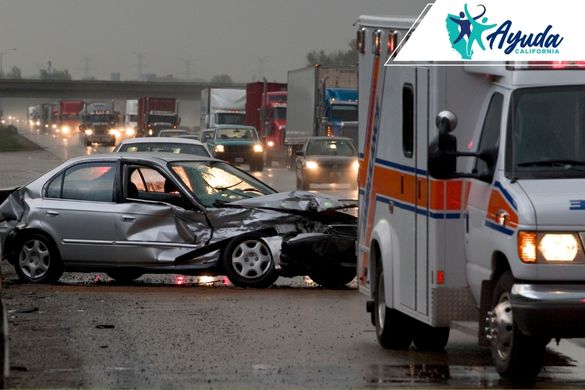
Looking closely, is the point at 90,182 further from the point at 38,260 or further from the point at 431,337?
the point at 431,337

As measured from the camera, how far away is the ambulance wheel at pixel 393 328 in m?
11.1

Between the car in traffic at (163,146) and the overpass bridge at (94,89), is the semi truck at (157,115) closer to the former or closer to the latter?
the overpass bridge at (94,89)

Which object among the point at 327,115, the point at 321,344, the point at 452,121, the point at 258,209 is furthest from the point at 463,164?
the point at 327,115

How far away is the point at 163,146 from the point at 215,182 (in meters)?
8.07

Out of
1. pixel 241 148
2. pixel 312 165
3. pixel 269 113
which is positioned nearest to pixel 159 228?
pixel 312 165

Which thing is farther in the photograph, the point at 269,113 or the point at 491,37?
the point at 269,113

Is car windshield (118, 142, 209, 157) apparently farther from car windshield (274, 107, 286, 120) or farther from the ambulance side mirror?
car windshield (274, 107, 286, 120)

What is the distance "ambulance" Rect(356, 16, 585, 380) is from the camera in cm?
865

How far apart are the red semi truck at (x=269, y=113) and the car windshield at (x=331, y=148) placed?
720 inches

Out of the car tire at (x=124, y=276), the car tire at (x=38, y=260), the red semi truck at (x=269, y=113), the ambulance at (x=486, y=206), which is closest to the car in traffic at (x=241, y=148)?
the red semi truck at (x=269, y=113)

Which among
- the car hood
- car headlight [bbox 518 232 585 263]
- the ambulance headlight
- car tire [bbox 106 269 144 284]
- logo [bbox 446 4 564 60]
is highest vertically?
logo [bbox 446 4 564 60]

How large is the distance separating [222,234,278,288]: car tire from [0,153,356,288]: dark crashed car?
1cm

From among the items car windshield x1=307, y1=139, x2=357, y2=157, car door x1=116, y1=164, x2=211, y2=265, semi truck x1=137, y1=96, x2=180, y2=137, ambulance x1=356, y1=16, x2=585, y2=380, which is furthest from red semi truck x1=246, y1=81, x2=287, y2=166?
ambulance x1=356, y1=16, x2=585, y2=380

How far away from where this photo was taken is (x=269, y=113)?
64562 mm
